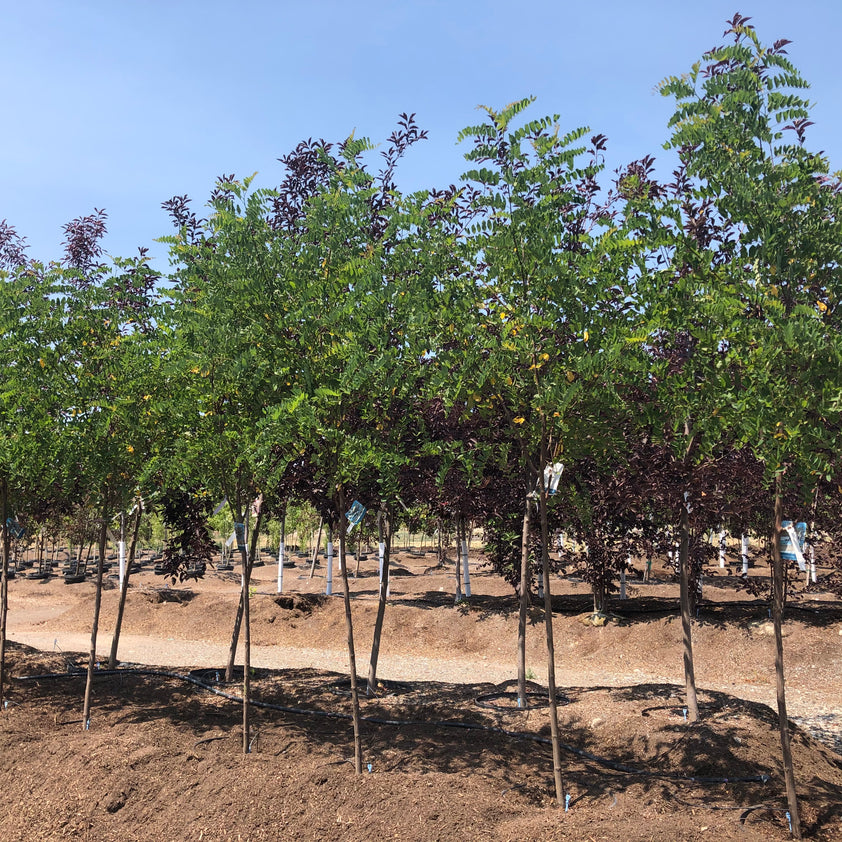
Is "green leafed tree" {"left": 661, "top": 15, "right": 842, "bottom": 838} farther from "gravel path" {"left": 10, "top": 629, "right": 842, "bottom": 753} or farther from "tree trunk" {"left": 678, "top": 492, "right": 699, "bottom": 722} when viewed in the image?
"gravel path" {"left": 10, "top": 629, "right": 842, "bottom": 753}

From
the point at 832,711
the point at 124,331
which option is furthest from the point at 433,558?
the point at 124,331

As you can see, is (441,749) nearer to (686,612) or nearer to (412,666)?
(686,612)

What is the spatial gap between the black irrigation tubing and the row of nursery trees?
1268mm

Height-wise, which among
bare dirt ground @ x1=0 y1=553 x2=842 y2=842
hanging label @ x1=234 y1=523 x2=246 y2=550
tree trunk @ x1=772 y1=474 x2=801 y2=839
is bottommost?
bare dirt ground @ x1=0 y1=553 x2=842 y2=842

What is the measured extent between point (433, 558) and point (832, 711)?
26602 millimetres

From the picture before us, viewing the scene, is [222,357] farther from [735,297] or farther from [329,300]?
[735,297]

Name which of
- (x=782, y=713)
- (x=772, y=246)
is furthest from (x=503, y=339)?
(x=782, y=713)

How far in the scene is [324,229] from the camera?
632 cm

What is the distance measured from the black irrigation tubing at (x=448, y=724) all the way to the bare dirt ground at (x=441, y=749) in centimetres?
2

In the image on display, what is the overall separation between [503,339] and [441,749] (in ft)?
13.9

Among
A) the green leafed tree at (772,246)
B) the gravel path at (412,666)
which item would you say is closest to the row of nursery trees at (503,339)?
the green leafed tree at (772,246)

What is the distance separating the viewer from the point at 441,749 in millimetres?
7410

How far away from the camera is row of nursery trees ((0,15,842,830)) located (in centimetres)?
Answer: 537

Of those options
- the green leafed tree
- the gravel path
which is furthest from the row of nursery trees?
the gravel path
